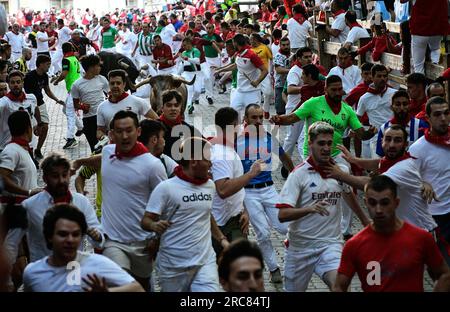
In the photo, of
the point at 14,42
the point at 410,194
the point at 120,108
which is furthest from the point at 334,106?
the point at 14,42

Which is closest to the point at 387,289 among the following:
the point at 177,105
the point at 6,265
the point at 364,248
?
the point at 364,248

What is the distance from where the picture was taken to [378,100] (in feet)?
39.5

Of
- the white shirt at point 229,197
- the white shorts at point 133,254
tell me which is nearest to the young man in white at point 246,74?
the white shirt at point 229,197

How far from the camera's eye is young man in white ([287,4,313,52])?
21359 millimetres

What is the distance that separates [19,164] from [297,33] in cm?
1380

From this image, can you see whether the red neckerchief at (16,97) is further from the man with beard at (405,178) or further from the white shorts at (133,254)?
the man with beard at (405,178)

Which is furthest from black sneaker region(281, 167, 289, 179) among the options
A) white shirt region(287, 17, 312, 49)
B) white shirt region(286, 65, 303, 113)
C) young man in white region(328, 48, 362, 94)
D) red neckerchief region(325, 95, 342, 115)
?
white shirt region(287, 17, 312, 49)

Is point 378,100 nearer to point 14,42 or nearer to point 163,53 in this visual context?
point 163,53

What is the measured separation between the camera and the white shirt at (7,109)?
478 inches

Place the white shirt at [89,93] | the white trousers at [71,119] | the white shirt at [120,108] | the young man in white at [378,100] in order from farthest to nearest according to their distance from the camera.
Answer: the white trousers at [71,119] < the white shirt at [89,93] < the young man in white at [378,100] < the white shirt at [120,108]

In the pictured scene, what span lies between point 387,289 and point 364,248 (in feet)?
0.97

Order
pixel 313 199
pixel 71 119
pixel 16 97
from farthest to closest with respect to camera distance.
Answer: pixel 71 119
pixel 16 97
pixel 313 199

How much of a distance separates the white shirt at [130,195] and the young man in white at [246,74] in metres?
8.86

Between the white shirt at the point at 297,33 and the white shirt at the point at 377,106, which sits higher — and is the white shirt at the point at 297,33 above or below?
above
